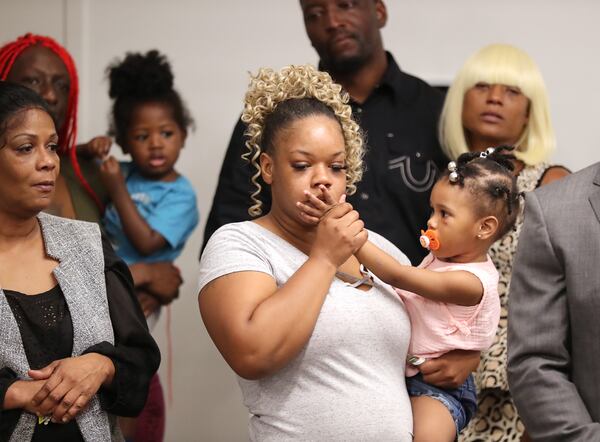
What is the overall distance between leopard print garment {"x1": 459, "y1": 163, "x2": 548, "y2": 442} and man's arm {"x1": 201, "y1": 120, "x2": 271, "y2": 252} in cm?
81

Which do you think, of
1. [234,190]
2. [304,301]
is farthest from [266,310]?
[234,190]

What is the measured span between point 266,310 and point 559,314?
0.63m

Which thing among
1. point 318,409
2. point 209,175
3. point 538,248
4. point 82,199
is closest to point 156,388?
point 82,199

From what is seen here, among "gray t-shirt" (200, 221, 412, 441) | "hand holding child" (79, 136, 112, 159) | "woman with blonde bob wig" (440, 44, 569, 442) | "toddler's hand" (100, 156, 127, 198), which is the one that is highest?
"woman with blonde bob wig" (440, 44, 569, 442)

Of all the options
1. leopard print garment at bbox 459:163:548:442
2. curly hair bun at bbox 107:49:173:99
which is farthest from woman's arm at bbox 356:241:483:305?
curly hair bun at bbox 107:49:173:99

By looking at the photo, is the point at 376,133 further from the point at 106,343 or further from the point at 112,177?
the point at 106,343

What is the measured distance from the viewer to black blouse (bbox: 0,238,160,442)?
7.37ft

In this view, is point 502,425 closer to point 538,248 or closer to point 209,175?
point 538,248

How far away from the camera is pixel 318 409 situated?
212 cm

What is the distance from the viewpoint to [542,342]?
2.09 m

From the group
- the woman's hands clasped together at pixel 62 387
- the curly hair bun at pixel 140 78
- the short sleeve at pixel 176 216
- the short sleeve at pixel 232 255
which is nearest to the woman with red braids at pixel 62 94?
the short sleeve at pixel 176 216

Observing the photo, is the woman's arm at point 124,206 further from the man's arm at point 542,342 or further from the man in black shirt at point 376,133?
the man's arm at point 542,342

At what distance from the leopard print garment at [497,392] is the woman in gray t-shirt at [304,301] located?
576 mm

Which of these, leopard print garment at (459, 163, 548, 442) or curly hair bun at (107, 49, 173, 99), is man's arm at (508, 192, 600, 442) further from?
curly hair bun at (107, 49, 173, 99)
